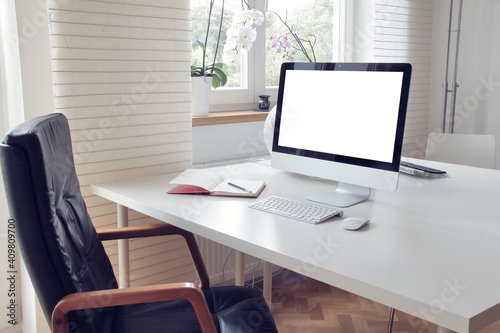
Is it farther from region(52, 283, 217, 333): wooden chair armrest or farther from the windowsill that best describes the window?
region(52, 283, 217, 333): wooden chair armrest

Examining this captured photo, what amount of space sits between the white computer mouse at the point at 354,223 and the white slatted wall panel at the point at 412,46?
2141mm

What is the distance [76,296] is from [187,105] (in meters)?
1.22

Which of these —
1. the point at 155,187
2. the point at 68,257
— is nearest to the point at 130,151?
the point at 155,187

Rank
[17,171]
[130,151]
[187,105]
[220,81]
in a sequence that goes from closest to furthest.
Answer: [17,171], [130,151], [187,105], [220,81]

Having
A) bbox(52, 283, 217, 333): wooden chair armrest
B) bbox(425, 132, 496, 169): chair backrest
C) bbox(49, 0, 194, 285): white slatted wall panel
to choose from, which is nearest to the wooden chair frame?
bbox(52, 283, 217, 333): wooden chair armrest

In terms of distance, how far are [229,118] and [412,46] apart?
1.75 m

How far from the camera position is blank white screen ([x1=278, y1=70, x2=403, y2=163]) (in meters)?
1.52

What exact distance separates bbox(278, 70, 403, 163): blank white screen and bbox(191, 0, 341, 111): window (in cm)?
95

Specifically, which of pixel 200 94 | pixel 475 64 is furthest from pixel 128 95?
pixel 475 64

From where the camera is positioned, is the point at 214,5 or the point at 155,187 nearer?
the point at 155,187

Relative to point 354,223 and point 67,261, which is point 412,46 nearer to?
point 354,223

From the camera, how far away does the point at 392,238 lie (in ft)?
4.12

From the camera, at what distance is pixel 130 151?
2.02m

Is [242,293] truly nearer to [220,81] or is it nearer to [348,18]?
[220,81]
